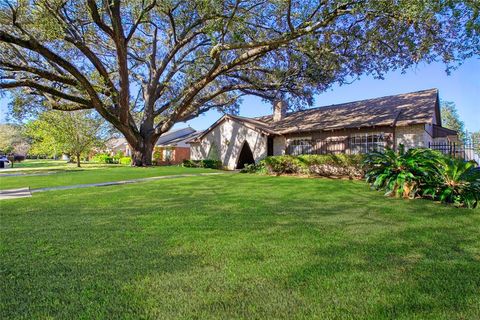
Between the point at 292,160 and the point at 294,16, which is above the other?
the point at 294,16

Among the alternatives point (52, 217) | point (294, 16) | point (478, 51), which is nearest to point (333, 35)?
point (294, 16)

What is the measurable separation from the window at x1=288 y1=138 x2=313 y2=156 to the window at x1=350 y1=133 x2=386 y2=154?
2.78 metres

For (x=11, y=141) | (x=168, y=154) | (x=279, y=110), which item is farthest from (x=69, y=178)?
(x=11, y=141)

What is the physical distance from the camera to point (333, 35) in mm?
13602

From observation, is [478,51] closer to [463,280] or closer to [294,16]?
[294,16]

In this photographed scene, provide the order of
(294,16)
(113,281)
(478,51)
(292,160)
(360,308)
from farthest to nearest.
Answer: (292,160) < (294,16) < (478,51) < (113,281) < (360,308)

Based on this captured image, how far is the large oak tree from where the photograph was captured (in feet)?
37.7

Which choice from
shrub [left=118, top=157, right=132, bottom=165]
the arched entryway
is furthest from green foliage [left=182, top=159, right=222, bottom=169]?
shrub [left=118, top=157, right=132, bottom=165]

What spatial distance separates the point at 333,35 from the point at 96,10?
10.8m

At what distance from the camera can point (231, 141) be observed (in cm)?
2372

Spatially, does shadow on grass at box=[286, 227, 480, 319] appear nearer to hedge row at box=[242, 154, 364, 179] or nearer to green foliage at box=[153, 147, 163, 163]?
hedge row at box=[242, 154, 364, 179]

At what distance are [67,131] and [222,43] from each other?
24.4 meters

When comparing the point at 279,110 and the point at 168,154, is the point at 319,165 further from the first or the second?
the point at 168,154

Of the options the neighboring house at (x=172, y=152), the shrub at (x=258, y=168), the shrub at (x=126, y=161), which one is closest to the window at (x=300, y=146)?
the shrub at (x=258, y=168)
